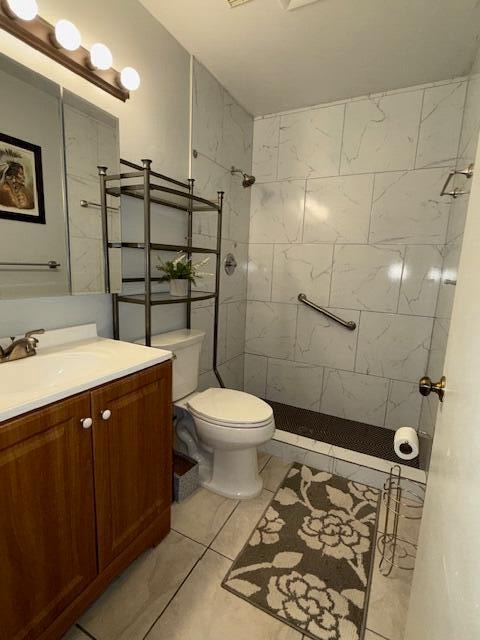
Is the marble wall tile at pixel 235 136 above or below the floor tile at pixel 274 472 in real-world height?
above

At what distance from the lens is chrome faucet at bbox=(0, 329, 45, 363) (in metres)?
1.08

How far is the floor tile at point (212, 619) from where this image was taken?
1.07 m

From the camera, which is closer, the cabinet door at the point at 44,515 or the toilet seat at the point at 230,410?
the cabinet door at the point at 44,515

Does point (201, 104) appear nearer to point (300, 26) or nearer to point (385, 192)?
point (300, 26)

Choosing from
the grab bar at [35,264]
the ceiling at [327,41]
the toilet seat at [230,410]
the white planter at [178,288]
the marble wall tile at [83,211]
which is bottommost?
the toilet seat at [230,410]

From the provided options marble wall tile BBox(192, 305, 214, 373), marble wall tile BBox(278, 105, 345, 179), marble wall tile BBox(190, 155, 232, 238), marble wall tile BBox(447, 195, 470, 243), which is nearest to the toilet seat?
marble wall tile BBox(192, 305, 214, 373)

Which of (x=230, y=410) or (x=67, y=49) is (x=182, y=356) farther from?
(x=67, y=49)

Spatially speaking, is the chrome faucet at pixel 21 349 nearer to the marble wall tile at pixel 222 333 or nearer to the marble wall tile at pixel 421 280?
the marble wall tile at pixel 222 333

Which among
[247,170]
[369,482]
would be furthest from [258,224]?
[369,482]

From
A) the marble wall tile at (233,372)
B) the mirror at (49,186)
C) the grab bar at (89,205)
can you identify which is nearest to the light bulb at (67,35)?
the mirror at (49,186)

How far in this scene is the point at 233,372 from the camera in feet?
8.77

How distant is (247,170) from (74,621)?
106 inches

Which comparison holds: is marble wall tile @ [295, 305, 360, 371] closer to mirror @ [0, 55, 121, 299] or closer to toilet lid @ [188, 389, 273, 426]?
toilet lid @ [188, 389, 273, 426]

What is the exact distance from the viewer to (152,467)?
1257 millimetres
